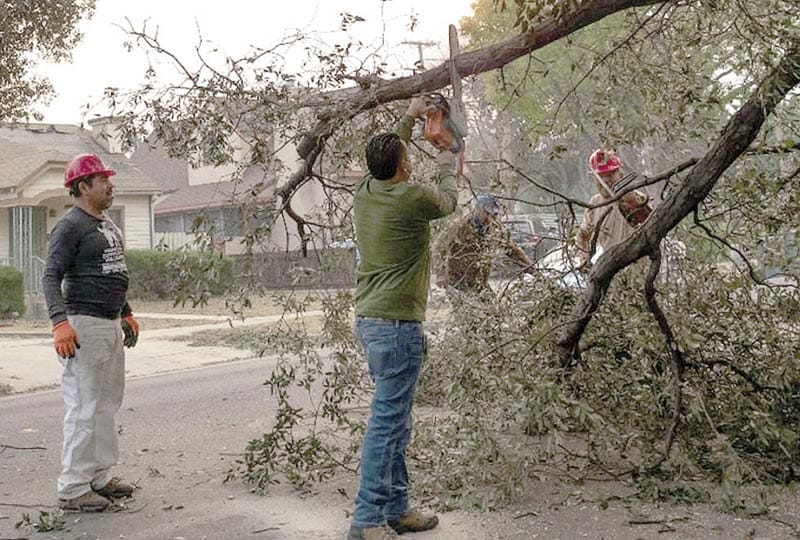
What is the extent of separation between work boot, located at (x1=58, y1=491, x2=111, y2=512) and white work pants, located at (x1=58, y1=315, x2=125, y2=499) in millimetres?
25

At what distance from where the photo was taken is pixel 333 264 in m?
6.59

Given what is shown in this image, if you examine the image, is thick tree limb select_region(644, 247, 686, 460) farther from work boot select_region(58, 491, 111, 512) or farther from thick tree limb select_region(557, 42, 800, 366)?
work boot select_region(58, 491, 111, 512)

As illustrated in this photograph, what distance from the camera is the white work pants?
5.71 metres

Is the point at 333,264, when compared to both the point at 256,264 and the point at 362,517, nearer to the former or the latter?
the point at 256,264

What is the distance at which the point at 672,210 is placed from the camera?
5547mm

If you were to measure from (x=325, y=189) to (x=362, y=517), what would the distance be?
2.54 metres

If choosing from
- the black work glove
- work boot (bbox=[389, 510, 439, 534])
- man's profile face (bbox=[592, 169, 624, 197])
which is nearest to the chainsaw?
work boot (bbox=[389, 510, 439, 534])

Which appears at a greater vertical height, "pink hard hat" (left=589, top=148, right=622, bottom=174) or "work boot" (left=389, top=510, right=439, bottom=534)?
"pink hard hat" (left=589, top=148, right=622, bottom=174)

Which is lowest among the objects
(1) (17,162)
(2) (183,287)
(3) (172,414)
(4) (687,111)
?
(3) (172,414)

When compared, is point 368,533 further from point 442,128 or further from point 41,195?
point 41,195

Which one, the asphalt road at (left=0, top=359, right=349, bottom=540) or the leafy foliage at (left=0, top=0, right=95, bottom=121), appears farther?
the leafy foliage at (left=0, top=0, right=95, bottom=121)

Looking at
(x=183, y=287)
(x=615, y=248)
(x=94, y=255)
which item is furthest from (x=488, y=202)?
(x=94, y=255)

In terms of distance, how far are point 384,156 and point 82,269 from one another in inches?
85.7

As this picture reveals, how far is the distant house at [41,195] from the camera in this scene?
26.2 metres
